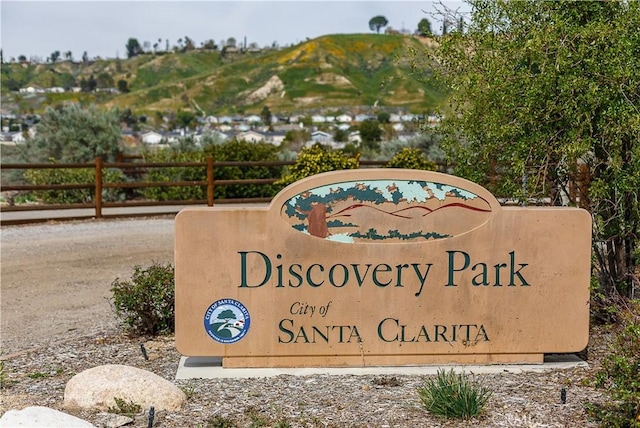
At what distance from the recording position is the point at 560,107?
23.2 ft

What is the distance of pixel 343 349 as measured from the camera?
22.0ft

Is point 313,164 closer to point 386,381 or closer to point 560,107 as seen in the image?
point 560,107

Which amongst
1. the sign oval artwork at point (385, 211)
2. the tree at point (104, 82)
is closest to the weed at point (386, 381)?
the sign oval artwork at point (385, 211)

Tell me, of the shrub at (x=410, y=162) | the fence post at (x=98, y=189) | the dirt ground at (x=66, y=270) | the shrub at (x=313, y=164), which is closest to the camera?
the dirt ground at (x=66, y=270)

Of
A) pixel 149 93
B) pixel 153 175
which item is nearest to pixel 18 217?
pixel 153 175

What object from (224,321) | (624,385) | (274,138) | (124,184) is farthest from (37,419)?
(274,138)

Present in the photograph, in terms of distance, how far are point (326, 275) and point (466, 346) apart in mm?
1299

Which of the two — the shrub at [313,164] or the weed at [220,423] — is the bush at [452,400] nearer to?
the weed at [220,423]

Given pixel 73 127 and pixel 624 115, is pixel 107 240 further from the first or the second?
pixel 624 115

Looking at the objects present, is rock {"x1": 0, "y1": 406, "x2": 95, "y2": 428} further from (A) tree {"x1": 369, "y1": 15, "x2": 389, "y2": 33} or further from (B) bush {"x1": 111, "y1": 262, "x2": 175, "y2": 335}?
(A) tree {"x1": 369, "y1": 15, "x2": 389, "y2": 33}

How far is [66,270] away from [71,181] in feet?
30.0

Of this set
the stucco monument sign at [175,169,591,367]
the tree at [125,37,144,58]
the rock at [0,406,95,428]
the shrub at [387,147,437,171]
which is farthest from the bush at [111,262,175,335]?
the tree at [125,37,144,58]

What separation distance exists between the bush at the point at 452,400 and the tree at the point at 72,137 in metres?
19.2

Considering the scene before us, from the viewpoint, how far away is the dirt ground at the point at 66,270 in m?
8.88
